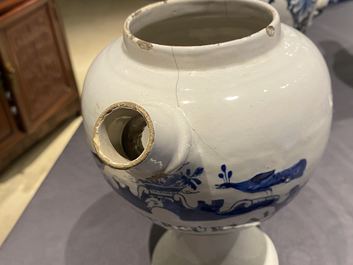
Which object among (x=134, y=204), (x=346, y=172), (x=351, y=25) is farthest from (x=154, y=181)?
(x=351, y=25)

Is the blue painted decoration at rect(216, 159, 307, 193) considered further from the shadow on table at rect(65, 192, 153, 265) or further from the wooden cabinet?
the wooden cabinet

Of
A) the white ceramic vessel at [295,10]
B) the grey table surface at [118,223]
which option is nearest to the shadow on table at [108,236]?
the grey table surface at [118,223]

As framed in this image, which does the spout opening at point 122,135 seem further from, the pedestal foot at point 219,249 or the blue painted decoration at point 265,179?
the pedestal foot at point 219,249

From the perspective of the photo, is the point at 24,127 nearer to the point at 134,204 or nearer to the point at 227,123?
the point at 134,204

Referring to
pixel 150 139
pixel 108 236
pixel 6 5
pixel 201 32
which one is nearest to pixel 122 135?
pixel 150 139

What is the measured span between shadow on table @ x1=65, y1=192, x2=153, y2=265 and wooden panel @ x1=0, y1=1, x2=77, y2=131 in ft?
1.32

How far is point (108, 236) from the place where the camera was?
740mm

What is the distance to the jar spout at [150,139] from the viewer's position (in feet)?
1.33

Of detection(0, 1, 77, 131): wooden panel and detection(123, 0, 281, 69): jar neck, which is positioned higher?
detection(123, 0, 281, 69): jar neck

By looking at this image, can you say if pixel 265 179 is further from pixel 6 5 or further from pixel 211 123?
pixel 6 5

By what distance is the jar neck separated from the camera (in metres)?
0.46

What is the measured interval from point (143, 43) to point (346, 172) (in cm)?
47

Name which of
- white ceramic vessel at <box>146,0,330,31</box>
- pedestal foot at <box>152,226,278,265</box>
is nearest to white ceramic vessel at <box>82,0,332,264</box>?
pedestal foot at <box>152,226,278,265</box>

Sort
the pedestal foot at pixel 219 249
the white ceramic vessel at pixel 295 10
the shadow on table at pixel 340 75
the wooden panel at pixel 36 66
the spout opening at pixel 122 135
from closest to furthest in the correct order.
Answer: the spout opening at pixel 122 135 < the pedestal foot at pixel 219 249 < the white ceramic vessel at pixel 295 10 < the shadow on table at pixel 340 75 < the wooden panel at pixel 36 66
